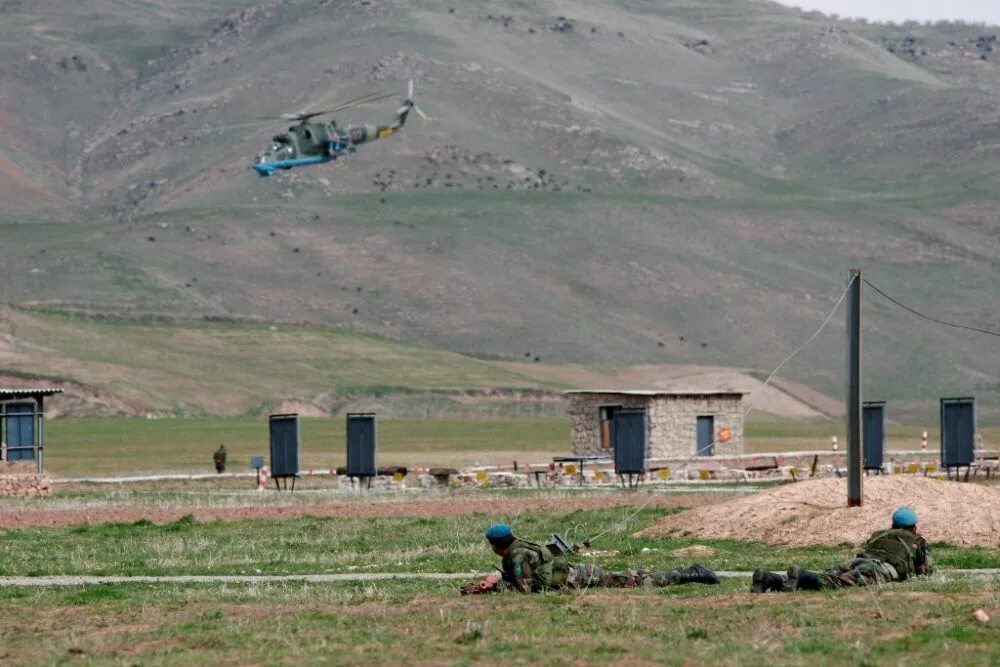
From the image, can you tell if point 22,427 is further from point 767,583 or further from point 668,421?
point 767,583

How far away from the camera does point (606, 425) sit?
66.9 m

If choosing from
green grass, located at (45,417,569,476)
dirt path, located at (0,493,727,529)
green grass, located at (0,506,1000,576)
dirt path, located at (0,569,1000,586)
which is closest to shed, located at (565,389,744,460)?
green grass, located at (45,417,569,476)

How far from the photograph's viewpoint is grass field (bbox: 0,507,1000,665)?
16.7m

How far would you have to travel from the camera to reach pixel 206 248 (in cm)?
16750

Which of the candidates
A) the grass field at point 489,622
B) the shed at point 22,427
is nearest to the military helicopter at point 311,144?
the shed at point 22,427

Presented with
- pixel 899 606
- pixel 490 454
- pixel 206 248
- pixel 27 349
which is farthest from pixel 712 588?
pixel 206 248

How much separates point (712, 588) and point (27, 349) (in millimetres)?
97587

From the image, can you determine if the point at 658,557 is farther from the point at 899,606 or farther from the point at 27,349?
the point at 27,349

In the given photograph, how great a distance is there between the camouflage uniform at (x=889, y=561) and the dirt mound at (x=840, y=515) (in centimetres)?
684

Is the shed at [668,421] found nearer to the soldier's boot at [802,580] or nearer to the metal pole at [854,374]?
the metal pole at [854,374]

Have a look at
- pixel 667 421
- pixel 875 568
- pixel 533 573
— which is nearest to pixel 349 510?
pixel 533 573

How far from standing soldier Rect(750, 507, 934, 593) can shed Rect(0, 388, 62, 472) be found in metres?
34.0

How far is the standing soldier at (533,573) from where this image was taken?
2092 centimetres

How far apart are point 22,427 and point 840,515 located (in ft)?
93.8
